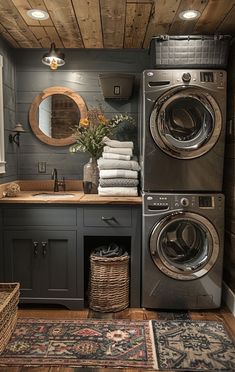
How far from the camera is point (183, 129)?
2736 mm

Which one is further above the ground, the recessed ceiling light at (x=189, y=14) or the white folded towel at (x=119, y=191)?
the recessed ceiling light at (x=189, y=14)

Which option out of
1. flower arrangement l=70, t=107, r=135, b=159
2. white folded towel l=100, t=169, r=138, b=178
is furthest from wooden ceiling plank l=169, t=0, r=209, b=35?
white folded towel l=100, t=169, r=138, b=178

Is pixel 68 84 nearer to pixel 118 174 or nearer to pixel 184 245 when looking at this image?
pixel 118 174

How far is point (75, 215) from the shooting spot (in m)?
2.72

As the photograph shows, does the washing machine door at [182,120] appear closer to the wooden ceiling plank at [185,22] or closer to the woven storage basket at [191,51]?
the woven storage basket at [191,51]

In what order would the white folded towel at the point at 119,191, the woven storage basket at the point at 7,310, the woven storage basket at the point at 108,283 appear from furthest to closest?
the white folded towel at the point at 119,191
the woven storage basket at the point at 108,283
the woven storage basket at the point at 7,310

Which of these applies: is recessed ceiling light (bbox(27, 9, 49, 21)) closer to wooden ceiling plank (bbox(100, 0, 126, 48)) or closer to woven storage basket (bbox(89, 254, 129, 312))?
wooden ceiling plank (bbox(100, 0, 126, 48))

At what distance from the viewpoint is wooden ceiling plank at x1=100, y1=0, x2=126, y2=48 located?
2.33m

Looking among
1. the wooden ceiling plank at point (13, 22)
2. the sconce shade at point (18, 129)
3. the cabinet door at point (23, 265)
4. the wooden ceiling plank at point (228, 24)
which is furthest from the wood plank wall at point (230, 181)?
the sconce shade at point (18, 129)

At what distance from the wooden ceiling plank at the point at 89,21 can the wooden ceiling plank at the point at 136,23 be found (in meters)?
0.23

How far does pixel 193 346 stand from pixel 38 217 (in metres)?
1.50

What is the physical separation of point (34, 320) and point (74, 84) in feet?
7.20

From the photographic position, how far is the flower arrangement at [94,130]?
306 cm

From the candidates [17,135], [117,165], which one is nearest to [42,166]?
[17,135]
